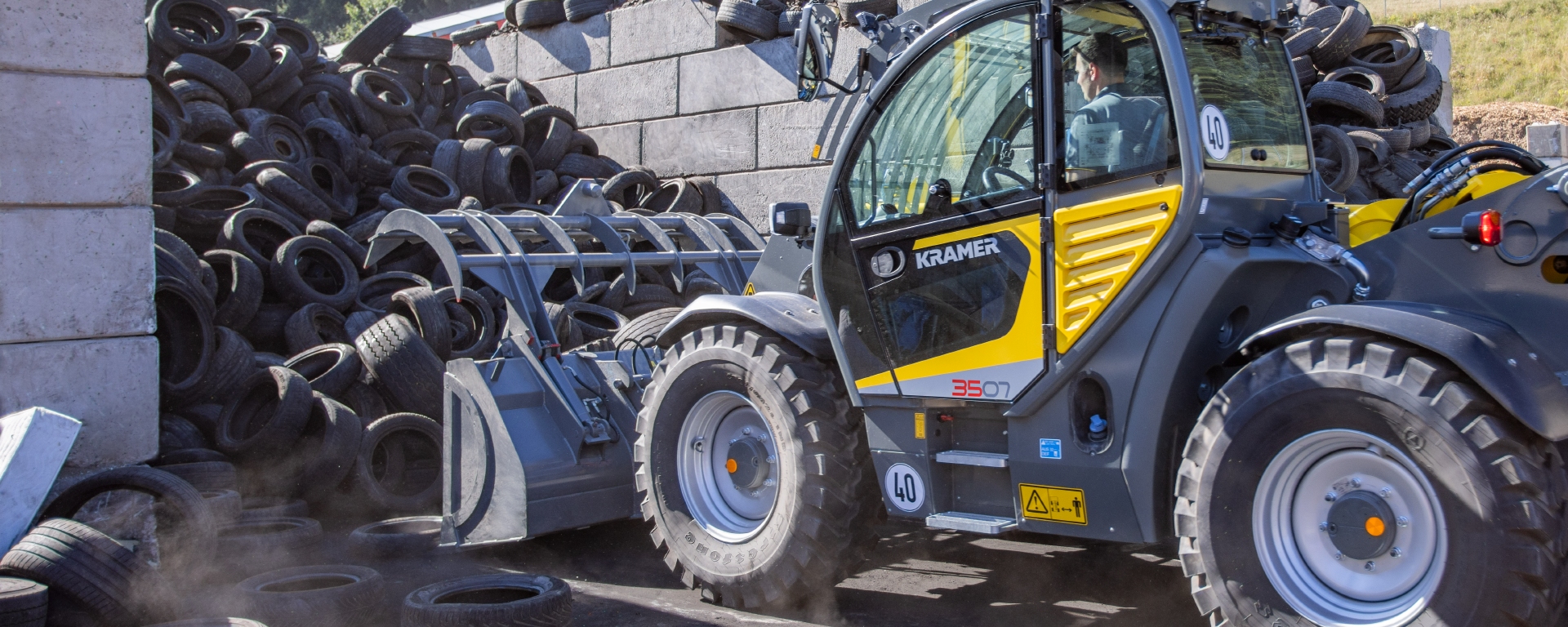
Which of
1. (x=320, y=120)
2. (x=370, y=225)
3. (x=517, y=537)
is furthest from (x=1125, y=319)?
(x=320, y=120)

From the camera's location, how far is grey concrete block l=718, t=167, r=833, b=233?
1145 centimetres

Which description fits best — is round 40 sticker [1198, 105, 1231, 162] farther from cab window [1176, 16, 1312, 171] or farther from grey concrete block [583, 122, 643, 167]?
grey concrete block [583, 122, 643, 167]


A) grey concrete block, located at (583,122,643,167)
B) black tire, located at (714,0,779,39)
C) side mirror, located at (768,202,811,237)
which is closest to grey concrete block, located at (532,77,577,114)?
grey concrete block, located at (583,122,643,167)

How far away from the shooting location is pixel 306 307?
8.53 metres

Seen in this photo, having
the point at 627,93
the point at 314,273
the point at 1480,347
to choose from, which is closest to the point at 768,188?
the point at 627,93

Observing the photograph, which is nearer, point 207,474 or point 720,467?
point 720,467

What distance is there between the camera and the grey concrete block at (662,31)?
41.3ft

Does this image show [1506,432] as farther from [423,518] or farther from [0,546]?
[0,546]

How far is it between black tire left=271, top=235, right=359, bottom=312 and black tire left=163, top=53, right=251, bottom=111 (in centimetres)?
306

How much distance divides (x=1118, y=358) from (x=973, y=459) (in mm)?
721

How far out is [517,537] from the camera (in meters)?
5.69

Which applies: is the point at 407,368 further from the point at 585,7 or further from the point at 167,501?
the point at 585,7

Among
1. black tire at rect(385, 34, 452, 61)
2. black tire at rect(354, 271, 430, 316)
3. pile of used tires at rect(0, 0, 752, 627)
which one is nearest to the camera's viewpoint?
pile of used tires at rect(0, 0, 752, 627)

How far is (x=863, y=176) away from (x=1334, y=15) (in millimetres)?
7993
